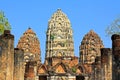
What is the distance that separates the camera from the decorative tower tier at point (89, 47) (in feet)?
240

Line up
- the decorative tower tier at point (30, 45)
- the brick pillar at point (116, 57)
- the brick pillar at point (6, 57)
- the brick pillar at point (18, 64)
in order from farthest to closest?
the decorative tower tier at point (30, 45) → the brick pillar at point (18, 64) → the brick pillar at point (6, 57) → the brick pillar at point (116, 57)

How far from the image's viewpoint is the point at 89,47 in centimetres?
7356

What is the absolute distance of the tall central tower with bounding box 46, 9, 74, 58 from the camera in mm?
92500

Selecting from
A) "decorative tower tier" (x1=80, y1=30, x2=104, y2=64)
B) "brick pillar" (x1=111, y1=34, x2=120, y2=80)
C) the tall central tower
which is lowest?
"brick pillar" (x1=111, y1=34, x2=120, y2=80)

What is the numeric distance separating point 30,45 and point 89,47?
9.85 metres

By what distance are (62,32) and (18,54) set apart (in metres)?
71.7

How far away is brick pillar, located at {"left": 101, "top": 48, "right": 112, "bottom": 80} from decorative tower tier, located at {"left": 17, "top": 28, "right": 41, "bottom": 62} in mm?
45824

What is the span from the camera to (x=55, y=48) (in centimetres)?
9300

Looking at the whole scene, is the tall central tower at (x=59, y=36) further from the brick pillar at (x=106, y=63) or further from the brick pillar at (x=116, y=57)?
the brick pillar at (x=116, y=57)

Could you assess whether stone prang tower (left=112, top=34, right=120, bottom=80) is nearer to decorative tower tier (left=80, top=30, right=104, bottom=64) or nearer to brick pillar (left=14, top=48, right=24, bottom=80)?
brick pillar (left=14, top=48, right=24, bottom=80)

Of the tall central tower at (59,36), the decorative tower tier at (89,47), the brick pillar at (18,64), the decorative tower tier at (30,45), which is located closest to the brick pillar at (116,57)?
the brick pillar at (18,64)

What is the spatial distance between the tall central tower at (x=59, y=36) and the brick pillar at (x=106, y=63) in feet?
207

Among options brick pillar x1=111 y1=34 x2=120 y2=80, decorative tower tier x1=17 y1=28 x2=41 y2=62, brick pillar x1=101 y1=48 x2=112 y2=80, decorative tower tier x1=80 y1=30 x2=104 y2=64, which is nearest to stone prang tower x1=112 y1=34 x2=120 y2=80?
brick pillar x1=111 y1=34 x2=120 y2=80

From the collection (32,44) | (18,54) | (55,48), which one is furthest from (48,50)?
(18,54)
